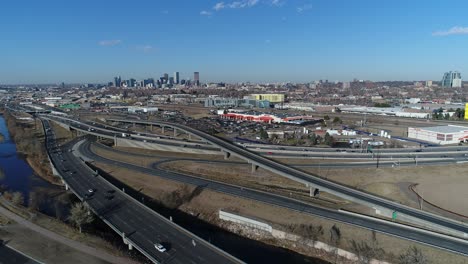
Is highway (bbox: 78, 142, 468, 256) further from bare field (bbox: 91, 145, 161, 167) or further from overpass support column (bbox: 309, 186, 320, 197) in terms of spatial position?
overpass support column (bbox: 309, 186, 320, 197)

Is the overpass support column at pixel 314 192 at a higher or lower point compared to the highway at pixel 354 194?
lower

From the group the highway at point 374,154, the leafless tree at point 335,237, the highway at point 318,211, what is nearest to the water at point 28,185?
the highway at point 318,211

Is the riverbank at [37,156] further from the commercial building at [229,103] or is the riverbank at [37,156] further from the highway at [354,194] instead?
the commercial building at [229,103]

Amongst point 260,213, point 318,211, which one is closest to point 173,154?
point 260,213

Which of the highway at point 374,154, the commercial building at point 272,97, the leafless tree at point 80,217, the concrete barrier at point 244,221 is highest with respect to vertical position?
the commercial building at point 272,97

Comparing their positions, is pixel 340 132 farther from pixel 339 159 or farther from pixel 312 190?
pixel 312 190

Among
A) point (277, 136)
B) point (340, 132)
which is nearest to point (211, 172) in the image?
point (277, 136)
